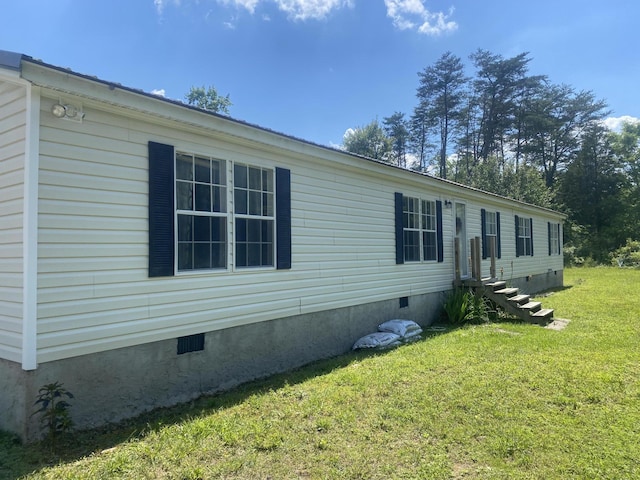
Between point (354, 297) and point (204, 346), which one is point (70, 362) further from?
point (354, 297)

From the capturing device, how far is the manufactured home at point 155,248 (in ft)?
11.5

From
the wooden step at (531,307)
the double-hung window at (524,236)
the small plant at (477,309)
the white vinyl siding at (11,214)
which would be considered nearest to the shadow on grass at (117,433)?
the white vinyl siding at (11,214)

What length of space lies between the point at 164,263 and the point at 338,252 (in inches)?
122

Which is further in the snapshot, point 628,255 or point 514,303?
point 628,255

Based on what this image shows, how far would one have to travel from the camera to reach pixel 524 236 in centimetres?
1427

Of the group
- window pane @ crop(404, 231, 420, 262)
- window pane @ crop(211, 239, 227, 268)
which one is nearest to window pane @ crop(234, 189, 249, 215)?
window pane @ crop(211, 239, 227, 268)

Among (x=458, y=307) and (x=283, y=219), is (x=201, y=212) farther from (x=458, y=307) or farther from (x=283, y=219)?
(x=458, y=307)

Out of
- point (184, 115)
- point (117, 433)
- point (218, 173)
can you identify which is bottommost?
point (117, 433)

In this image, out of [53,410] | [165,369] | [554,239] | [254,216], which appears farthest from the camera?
[554,239]

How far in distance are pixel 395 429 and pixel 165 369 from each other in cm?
244

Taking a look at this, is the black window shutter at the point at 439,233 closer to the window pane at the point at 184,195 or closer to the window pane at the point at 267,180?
the window pane at the point at 267,180

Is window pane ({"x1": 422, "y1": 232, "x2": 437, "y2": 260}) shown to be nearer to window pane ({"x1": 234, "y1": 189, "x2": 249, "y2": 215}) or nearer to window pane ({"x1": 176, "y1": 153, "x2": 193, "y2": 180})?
window pane ({"x1": 234, "y1": 189, "x2": 249, "y2": 215})

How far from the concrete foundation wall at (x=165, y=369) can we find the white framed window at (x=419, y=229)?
2.57 meters

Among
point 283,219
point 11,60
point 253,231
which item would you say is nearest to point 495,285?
point 283,219
